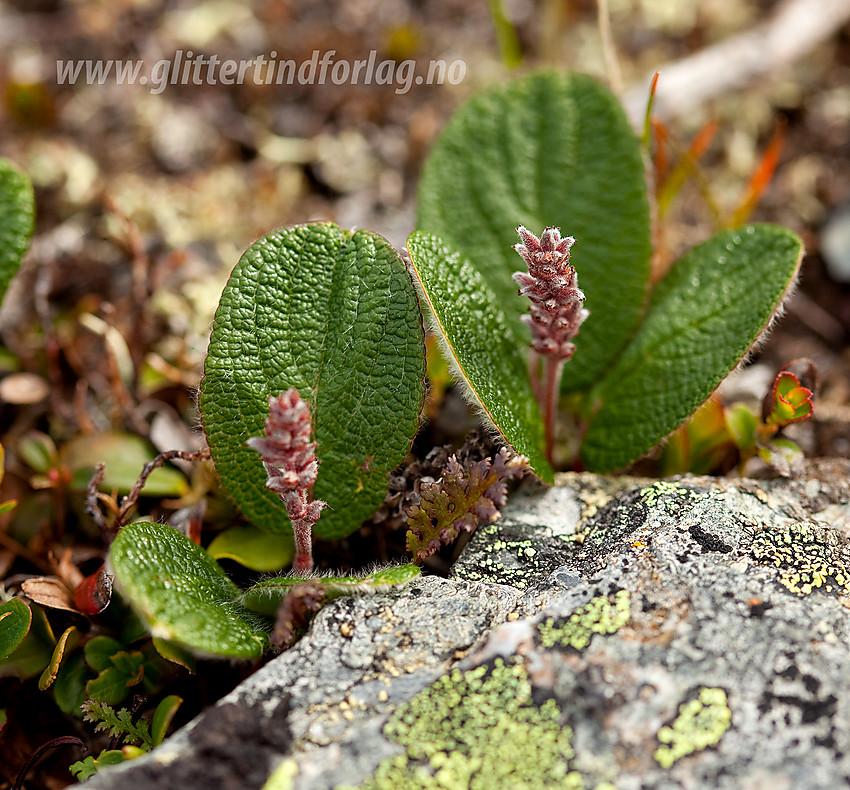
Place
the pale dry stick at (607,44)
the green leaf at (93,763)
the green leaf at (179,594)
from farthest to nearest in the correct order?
the pale dry stick at (607,44) → the green leaf at (93,763) → the green leaf at (179,594)

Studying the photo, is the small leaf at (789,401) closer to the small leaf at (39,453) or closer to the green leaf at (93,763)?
the green leaf at (93,763)

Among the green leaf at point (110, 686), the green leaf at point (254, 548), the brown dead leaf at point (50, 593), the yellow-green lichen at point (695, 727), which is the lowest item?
the green leaf at point (110, 686)

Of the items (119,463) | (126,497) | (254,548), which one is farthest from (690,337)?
(119,463)

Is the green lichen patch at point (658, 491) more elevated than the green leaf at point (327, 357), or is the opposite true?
the green leaf at point (327, 357)

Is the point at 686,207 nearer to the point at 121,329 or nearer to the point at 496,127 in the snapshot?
the point at 496,127

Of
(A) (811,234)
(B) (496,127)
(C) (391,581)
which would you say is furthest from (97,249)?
(A) (811,234)

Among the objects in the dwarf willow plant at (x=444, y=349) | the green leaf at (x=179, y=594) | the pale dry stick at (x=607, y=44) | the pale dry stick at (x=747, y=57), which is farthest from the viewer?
the pale dry stick at (x=747, y=57)

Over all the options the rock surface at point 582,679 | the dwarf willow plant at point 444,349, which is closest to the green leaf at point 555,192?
the dwarf willow plant at point 444,349
